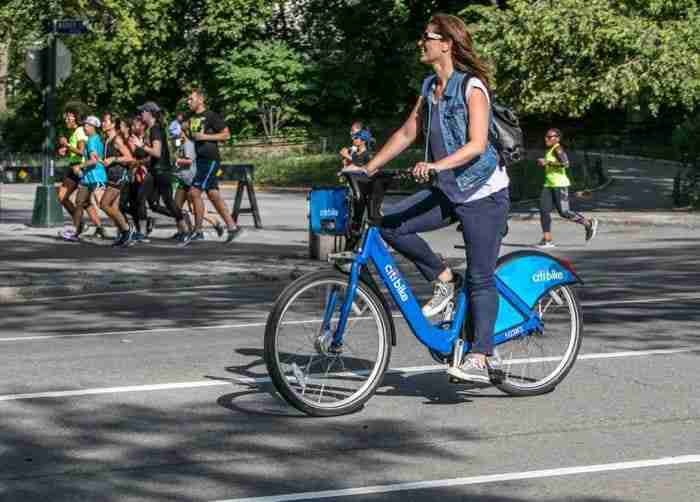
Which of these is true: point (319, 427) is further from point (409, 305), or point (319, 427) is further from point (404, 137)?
point (404, 137)

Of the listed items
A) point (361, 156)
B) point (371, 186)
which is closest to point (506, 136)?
point (371, 186)

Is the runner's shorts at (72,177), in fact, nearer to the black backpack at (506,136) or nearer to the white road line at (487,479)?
the black backpack at (506,136)

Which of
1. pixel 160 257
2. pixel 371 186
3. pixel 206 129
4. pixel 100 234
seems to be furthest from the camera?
Answer: pixel 100 234

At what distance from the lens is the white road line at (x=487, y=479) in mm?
5891

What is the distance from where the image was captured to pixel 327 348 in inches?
298

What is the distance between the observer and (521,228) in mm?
25797

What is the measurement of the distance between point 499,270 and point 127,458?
238 centimetres

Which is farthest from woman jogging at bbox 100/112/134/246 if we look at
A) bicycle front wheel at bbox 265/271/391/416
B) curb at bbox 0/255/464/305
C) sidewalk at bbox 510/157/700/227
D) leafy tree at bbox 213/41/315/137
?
leafy tree at bbox 213/41/315/137

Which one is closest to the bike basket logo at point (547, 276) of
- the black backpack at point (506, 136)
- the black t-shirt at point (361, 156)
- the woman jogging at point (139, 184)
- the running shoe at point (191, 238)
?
the black backpack at point (506, 136)

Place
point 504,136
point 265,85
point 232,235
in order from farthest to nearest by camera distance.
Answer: point 265,85
point 232,235
point 504,136

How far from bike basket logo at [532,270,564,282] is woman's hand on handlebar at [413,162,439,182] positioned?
1143 mm

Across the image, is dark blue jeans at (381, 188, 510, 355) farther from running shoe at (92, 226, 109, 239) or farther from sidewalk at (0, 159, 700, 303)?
running shoe at (92, 226, 109, 239)

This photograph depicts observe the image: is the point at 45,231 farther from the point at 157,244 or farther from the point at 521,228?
the point at 521,228

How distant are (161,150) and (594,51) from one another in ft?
39.0
